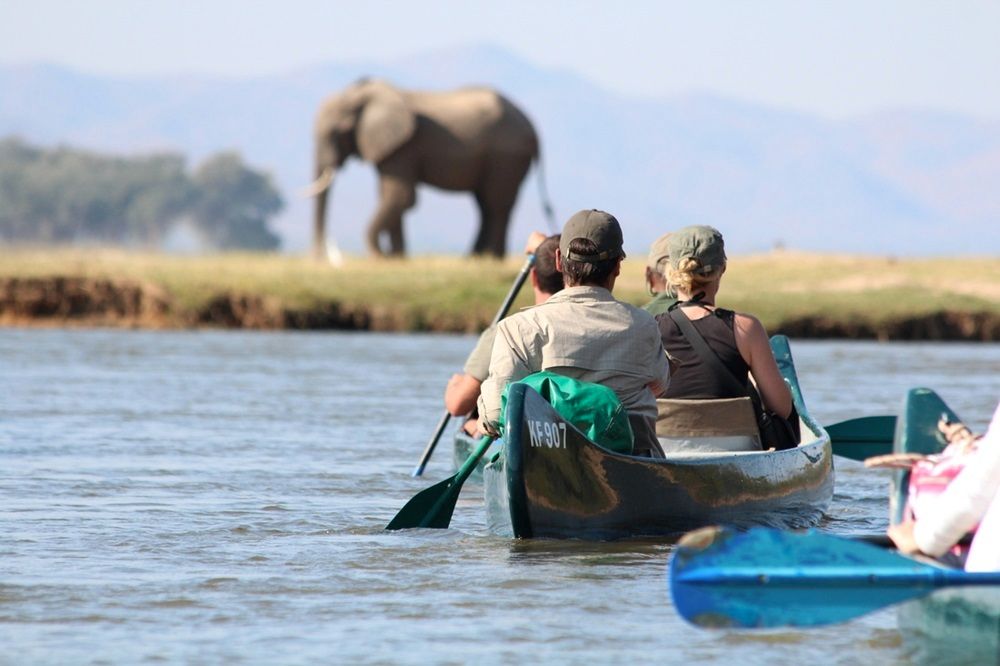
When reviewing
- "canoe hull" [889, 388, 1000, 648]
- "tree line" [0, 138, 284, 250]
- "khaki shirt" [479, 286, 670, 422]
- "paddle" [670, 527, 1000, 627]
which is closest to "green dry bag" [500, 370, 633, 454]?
"khaki shirt" [479, 286, 670, 422]

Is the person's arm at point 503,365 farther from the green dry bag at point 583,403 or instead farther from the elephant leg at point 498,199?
the elephant leg at point 498,199

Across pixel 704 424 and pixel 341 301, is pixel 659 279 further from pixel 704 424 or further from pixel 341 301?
pixel 341 301

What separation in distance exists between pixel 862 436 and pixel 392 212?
2134 cm

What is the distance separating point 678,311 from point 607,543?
1.00 metres

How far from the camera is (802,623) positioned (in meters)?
5.11

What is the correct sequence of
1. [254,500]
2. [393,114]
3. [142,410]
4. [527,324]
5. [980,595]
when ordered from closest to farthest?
[980,595] → [527,324] → [254,500] → [142,410] → [393,114]

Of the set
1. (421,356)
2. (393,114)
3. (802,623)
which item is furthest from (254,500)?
(393,114)

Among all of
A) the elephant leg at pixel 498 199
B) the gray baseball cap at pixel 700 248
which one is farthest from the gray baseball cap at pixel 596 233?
the elephant leg at pixel 498 199

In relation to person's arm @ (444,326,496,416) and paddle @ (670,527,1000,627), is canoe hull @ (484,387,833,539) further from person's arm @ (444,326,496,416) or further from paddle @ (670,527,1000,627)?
paddle @ (670,527,1000,627)

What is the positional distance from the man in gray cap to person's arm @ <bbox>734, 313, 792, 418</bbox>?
2.11ft

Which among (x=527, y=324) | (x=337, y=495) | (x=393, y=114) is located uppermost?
(x=393, y=114)

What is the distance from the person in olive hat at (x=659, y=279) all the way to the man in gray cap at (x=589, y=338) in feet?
3.18

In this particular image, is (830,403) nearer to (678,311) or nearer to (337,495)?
(337,495)

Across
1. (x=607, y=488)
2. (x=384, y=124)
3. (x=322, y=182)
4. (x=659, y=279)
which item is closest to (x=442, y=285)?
(x=384, y=124)
